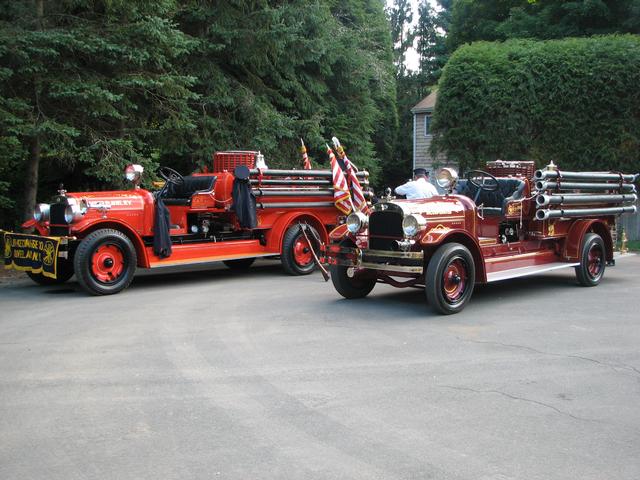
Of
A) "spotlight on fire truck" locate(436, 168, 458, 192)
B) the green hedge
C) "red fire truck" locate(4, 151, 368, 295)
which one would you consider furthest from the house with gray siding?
"spotlight on fire truck" locate(436, 168, 458, 192)

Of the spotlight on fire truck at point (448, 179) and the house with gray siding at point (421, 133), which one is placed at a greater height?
the house with gray siding at point (421, 133)

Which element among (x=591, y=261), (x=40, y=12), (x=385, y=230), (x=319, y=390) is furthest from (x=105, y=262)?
(x=591, y=261)

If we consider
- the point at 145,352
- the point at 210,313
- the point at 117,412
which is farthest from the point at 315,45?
the point at 117,412

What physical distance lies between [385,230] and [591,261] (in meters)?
4.37

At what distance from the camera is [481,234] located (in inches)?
411

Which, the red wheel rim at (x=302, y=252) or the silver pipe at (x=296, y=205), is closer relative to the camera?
the silver pipe at (x=296, y=205)

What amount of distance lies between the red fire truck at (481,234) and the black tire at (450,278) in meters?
0.01

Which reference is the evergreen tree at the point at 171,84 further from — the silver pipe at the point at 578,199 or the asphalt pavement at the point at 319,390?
the silver pipe at the point at 578,199

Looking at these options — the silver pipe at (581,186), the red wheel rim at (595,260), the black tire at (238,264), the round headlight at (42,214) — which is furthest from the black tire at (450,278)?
the round headlight at (42,214)

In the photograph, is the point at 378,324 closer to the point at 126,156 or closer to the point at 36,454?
the point at 36,454

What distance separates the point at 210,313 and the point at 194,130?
28.0ft

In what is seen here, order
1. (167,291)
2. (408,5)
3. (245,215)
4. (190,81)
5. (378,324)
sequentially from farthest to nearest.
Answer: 1. (408,5)
2. (190,81)
3. (245,215)
4. (167,291)
5. (378,324)

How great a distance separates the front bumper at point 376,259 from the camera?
850cm

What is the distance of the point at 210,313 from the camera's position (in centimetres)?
877
